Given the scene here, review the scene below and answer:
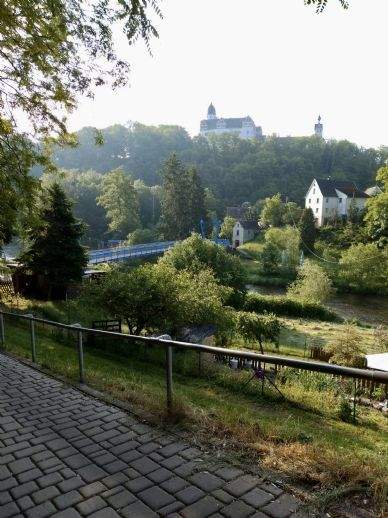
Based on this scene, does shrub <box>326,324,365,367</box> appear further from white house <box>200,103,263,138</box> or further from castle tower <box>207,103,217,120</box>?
castle tower <box>207,103,217,120</box>

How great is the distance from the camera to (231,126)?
159875mm

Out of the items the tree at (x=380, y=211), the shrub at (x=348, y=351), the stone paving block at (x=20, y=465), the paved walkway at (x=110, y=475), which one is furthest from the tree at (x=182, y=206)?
the stone paving block at (x=20, y=465)

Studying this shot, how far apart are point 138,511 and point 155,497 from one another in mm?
188

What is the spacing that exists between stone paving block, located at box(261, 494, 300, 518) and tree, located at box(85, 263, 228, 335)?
1184 centimetres

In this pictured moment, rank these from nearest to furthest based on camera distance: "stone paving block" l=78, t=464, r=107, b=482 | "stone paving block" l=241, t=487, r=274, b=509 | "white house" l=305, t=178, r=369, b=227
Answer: "stone paving block" l=241, t=487, r=274, b=509
"stone paving block" l=78, t=464, r=107, b=482
"white house" l=305, t=178, r=369, b=227

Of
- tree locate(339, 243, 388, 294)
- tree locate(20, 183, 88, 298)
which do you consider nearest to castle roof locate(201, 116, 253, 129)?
tree locate(339, 243, 388, 294)

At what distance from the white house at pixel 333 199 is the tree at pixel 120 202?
29003 millimetres

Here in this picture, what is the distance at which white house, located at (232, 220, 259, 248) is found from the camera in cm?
6619

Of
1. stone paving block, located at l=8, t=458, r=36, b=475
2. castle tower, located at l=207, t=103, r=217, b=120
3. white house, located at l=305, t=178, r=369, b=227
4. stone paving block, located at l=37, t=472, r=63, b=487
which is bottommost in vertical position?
stone paving block, located at l=8, t=458, r=36, b=475

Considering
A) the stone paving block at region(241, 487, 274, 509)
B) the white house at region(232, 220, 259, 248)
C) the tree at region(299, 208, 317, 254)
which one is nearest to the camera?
the stone paving block at region(241, 487, 274, 509)

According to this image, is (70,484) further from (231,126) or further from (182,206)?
(231,126)

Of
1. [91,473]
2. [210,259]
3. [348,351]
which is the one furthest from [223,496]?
[210,259]

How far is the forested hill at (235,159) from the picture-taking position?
9175 centimetres

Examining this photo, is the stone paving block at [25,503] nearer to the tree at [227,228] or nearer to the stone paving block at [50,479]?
the stone paving block at [50,479]
